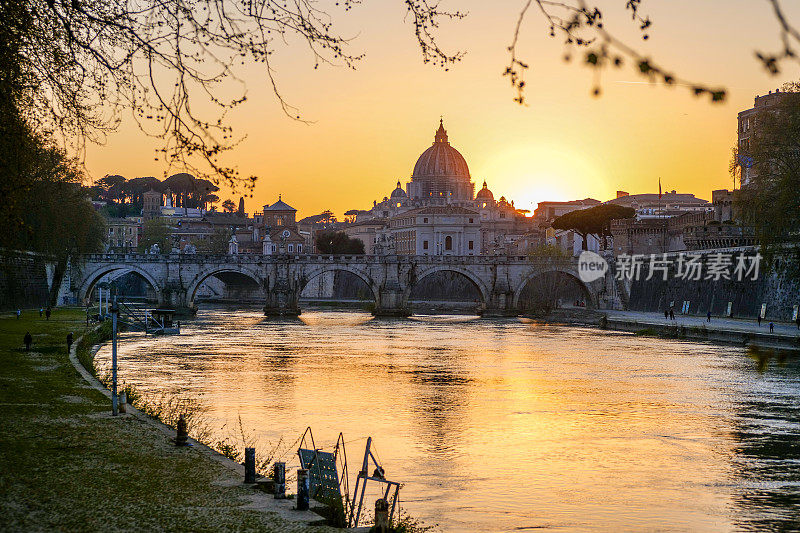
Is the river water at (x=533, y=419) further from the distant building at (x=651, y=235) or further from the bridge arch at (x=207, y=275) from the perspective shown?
the bridge arch at (x=207, y=275)

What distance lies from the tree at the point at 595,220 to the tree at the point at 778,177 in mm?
54951

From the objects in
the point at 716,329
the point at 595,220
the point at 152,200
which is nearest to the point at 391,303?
→ the point at 595,220

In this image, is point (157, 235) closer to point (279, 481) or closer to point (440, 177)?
point (440, 177)

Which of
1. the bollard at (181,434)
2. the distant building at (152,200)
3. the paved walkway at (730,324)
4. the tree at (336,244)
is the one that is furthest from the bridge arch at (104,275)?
the distant building at (152,200)

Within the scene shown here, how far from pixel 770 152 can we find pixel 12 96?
30.1 meters

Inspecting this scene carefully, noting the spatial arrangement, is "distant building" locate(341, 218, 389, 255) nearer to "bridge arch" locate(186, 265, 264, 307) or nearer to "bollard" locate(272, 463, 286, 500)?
"bridge arch" locate(186, 265, 264, 307)

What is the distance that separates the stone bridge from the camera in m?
76.6

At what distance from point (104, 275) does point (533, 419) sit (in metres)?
64.0

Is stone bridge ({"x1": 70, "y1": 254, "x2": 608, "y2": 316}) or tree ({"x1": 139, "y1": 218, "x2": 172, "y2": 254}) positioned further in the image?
tree ({"x1": 139, "y1": 218, "x2": 172, "y2": 254})

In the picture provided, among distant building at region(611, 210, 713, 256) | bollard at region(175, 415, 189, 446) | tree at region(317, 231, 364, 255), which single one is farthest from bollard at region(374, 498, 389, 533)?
tree at region(317, 231, 364, 255)

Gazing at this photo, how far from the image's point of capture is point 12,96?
39.9 feet

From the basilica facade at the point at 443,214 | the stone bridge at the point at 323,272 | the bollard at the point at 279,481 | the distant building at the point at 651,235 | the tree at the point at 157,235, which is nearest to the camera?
the bollard at the point at 279,481

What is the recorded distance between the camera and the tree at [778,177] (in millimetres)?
34625

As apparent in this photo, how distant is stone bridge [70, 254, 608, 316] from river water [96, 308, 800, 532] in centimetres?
3138
